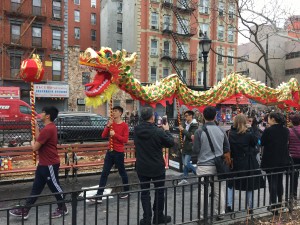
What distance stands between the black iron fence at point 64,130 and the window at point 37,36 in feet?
51.0

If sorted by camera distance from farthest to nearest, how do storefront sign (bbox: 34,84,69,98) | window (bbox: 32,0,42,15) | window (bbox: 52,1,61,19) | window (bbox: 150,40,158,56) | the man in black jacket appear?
window (bbox: 150,40,158,56), window (bbox: 52,1,61,19), window (bbox: 32,0,42,15), storefront sign (bbox: 34,84,69,98), the man in black jacket

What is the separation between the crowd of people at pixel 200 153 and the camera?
453 centimetres

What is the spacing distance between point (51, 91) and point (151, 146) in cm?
2436

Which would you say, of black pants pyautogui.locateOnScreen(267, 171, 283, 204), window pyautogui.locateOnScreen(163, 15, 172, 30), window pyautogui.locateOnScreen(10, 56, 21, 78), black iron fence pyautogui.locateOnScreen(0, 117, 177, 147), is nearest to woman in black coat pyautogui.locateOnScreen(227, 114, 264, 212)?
black pants pyautogui.locateOnScreen(267, 171, 283, 204)

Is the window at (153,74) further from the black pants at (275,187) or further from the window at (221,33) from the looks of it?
the black pants at (275,187)

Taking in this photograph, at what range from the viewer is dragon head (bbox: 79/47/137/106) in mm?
5383

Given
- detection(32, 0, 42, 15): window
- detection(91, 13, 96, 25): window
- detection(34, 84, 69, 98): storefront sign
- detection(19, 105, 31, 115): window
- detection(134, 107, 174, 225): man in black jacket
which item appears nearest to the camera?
detection(134, 107, 174, 225): man in black jacket

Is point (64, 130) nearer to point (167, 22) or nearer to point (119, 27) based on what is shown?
point (167, 22)

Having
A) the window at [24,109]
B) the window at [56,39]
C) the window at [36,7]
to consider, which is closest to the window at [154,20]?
the window at [56,39]

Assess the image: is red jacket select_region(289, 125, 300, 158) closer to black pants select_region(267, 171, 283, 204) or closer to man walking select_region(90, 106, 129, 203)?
black pants select_region(267, 171, 283, 204)

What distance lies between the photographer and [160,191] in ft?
14.8

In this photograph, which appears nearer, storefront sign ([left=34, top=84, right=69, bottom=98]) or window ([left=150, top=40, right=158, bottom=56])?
storefront sign ([left=34, top=84, right=69, bottom=98])

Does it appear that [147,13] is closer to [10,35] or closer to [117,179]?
[10,35]

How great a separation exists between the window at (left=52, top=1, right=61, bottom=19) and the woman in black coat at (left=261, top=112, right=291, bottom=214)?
1067 inches
